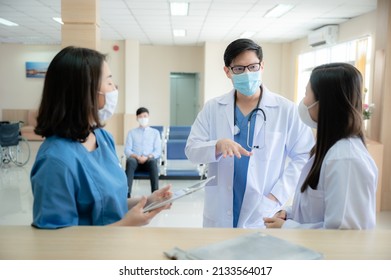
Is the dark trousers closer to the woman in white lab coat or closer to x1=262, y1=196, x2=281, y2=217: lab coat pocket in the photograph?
x1=262, y1=196, x2=281, y2=217: lab coat pocket

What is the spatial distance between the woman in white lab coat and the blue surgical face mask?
1.43 ft

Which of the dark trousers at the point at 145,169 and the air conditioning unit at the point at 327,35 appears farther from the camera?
the air conditioning unit at the point at 327,35

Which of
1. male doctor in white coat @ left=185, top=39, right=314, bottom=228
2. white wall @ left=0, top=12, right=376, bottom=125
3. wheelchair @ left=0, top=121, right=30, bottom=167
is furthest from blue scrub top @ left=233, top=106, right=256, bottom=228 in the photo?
white wall @ left=0, top=12, right=376, bottom=125

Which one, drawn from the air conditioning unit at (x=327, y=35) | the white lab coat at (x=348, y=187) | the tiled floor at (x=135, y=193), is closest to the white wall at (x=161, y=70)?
the air conditioning unit at (x=327, y=35)

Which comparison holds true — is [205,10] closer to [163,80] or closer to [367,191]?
[163,80]

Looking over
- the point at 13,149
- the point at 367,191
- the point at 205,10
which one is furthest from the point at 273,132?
the point at 13,149

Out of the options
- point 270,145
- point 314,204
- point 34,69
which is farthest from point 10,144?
point 314,204

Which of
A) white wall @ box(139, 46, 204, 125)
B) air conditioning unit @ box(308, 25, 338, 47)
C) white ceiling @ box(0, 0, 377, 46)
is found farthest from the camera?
white wall @ box(139, 46, 204, 125)

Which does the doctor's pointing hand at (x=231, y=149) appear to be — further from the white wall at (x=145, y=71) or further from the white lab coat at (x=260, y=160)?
the white wall at (x=145, y=71)

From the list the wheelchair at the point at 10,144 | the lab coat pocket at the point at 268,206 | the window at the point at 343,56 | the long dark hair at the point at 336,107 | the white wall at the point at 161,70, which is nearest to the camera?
the long dark hair at the point at 336,107

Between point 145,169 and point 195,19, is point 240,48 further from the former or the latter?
point 195,19

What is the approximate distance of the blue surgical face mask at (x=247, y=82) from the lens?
1.73 m

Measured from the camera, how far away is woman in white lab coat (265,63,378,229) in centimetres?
110
